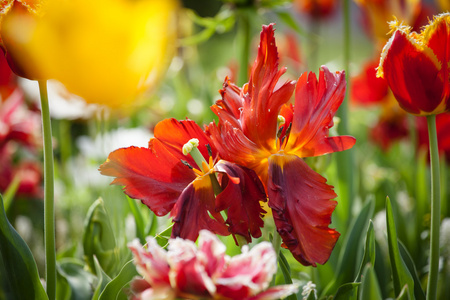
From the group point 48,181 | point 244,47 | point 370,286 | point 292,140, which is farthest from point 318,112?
point 244,47

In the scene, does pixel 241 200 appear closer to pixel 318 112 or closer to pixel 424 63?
pixel 318 112

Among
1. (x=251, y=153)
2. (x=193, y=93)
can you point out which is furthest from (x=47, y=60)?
(x=193, y=93)

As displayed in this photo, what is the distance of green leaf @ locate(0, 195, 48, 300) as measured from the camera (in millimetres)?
437

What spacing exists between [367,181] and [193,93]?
650 mm

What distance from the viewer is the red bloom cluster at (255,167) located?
358 mm

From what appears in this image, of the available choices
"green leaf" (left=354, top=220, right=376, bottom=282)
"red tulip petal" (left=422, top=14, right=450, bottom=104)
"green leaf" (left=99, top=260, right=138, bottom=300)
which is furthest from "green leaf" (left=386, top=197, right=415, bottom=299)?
"green leaf" (left=99, top=260, right=138, bottom=300)

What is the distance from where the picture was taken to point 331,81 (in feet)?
1.23

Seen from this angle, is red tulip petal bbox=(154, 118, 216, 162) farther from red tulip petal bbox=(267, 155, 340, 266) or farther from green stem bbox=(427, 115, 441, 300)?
green stem bbox=(427, 115, 441, 300)

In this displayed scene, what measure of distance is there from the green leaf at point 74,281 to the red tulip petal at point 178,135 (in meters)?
0.25

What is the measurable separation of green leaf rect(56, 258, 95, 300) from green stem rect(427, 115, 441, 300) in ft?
1.20

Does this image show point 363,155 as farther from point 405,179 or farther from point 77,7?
point 77,7

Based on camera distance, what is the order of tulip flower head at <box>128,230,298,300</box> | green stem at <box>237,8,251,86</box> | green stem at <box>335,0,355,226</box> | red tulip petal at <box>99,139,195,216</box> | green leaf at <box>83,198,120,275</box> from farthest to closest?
green stem at <box>237,8,251,86</box>, green stem at <box>335,0,355,226</box>, green leaf at <box>83,198,120,275</box>, red tulip petal at <box>99,139,195,216</box>, tulip flower head at <box>128,230,298,300</box>

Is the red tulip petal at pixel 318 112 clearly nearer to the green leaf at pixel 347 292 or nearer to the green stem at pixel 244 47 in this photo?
the green leaf at pixel 347 292

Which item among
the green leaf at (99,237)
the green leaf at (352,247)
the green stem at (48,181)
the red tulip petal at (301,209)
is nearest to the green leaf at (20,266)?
the green stem at (48,181)
